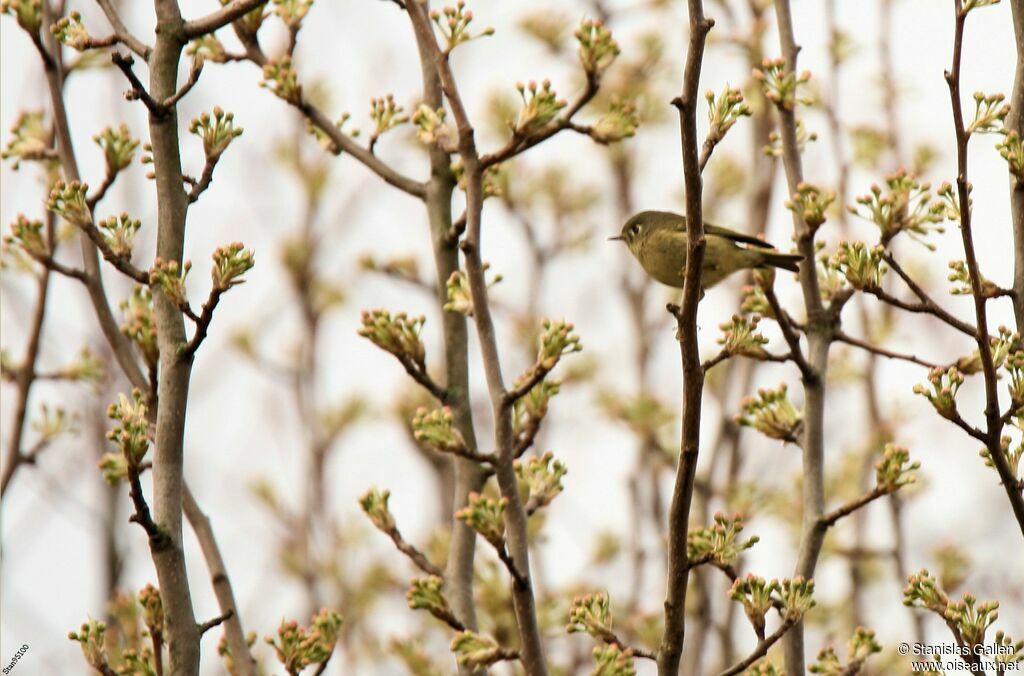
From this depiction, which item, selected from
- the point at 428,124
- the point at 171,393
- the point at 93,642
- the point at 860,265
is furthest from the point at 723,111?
the point at 93,642

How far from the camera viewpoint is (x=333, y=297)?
7.77 m

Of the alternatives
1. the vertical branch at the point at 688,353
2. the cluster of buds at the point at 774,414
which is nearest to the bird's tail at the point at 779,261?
the cluster of buds at the point at 774,414

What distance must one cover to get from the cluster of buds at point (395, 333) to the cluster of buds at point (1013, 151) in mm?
1573

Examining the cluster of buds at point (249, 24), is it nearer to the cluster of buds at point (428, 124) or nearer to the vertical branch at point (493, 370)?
the cluster of buds at point (428, 124)

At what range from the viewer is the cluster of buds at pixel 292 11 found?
4.02 metres

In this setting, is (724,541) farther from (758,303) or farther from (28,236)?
(28,236)

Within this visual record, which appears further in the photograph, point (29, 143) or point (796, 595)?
point (29, 143)

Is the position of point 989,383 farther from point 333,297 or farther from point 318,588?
point 333,297

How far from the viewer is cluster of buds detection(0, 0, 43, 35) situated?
12.3 ft

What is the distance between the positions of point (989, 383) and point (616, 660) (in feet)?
3.52

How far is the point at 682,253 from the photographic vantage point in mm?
4566

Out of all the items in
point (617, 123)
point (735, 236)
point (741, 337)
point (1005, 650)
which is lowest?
point (1005, 650)

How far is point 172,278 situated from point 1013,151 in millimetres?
1994

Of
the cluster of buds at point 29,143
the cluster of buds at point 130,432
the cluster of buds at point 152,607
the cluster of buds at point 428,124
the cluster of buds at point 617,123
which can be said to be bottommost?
the cluster of buds at point 152,607
